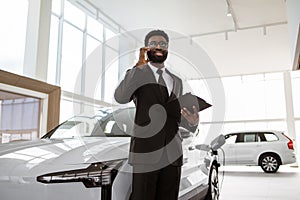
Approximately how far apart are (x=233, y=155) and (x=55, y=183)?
640 cm

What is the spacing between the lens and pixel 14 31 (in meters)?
4.57

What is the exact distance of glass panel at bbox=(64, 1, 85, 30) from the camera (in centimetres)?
→ 586

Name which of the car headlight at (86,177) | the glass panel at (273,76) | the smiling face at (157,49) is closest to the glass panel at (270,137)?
the glass panel at (273,76)

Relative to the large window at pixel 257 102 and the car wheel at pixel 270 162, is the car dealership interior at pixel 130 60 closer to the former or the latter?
the car wheel at pixel 270 162

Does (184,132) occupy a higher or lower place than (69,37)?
lower

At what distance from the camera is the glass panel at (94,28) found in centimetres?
640

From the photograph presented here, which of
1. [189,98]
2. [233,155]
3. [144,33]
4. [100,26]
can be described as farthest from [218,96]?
[233,155]

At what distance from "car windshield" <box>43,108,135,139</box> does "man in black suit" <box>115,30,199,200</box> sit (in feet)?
1.54

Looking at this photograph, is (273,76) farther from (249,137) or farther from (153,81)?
(153,81)

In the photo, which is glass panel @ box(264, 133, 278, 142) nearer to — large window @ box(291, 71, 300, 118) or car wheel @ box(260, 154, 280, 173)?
car wheel @ box(260, 154, 280, 173)

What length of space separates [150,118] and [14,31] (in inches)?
162

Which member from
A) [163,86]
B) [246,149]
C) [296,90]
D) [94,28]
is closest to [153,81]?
[163,86]

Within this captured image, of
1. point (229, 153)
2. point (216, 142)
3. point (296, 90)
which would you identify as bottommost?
point (229, 153)

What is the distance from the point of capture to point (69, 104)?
494 centimetres
